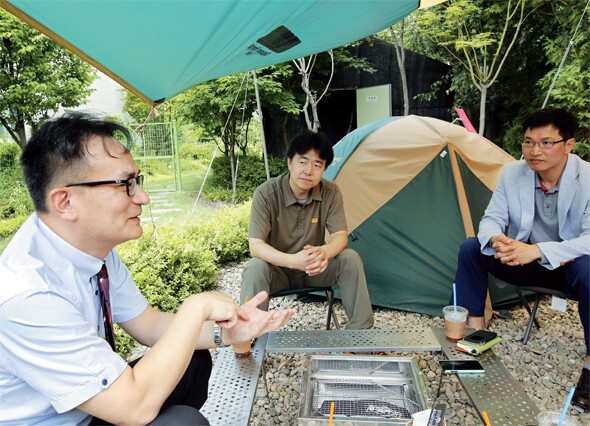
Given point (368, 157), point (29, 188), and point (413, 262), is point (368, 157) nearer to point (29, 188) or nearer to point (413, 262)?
point (413, 262)

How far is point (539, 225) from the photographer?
8.20 ft

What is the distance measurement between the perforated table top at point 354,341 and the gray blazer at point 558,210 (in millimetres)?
938

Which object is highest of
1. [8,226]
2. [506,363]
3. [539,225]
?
[539,225]

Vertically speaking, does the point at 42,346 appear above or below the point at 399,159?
below

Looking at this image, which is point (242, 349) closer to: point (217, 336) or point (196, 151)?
point (217, 336)

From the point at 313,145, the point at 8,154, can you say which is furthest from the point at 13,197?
the point at 313,145

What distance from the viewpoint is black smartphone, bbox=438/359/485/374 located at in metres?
1.51

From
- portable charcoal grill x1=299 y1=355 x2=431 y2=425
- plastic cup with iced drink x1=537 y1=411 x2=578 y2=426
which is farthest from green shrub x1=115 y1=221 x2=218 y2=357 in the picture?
plastic cup with iced drink x1=537 y1=411 x2=578 y2=426

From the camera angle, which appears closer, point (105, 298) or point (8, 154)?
point (105, 298)

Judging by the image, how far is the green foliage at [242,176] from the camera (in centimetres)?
851

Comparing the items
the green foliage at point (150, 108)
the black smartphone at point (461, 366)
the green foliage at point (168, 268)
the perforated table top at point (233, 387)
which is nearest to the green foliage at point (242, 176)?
the green foliage at point (150, 108)

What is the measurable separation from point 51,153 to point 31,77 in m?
6.31

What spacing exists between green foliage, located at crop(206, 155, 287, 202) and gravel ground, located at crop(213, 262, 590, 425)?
5.54 m

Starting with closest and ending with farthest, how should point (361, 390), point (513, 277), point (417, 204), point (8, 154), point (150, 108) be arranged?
point (361, 390), point (513, 277), point (417, 204), point (8, 154), point (150, 108)
